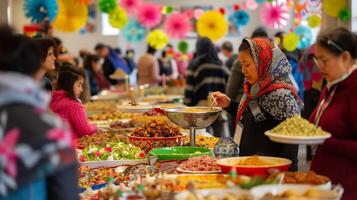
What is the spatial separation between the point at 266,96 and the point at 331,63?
84 cm

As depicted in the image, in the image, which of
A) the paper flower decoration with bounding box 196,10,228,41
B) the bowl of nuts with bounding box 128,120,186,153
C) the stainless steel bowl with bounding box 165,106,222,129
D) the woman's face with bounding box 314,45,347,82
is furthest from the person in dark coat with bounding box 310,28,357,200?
the paper flower decoration with bounding box 196,10,228,41

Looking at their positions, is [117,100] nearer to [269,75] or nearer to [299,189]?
[269,75]

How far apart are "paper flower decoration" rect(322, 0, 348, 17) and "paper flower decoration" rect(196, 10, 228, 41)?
3.02 metres

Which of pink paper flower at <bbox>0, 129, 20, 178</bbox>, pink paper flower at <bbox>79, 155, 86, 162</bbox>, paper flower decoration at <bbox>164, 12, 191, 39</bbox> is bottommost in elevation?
pink paper flower at <bbox>79, 155, 86, 162</bbox>

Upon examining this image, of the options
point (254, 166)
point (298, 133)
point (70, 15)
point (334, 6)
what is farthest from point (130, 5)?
point (298, 133)

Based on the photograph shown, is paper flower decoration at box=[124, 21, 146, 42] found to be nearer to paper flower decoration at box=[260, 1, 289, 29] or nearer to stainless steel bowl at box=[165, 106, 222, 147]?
paper flower decoration at box=[260, 1, 289, 29]

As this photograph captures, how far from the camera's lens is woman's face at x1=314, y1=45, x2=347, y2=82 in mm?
3137

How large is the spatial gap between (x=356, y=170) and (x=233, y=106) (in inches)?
57.0

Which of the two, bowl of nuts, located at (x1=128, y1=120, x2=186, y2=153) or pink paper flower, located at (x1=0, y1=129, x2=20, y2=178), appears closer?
pink paper flower, located at (x1=0, y1=129, x2=20, y2=178)

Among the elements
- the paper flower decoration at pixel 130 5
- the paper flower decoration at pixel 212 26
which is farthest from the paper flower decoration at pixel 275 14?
the paper flower decoration at pixel 130 5

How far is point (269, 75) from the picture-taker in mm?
3959

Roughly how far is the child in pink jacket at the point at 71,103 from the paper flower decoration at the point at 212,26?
435 cm

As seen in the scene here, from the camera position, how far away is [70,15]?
8367 millimetres

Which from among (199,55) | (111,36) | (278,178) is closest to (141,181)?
(278,178)
